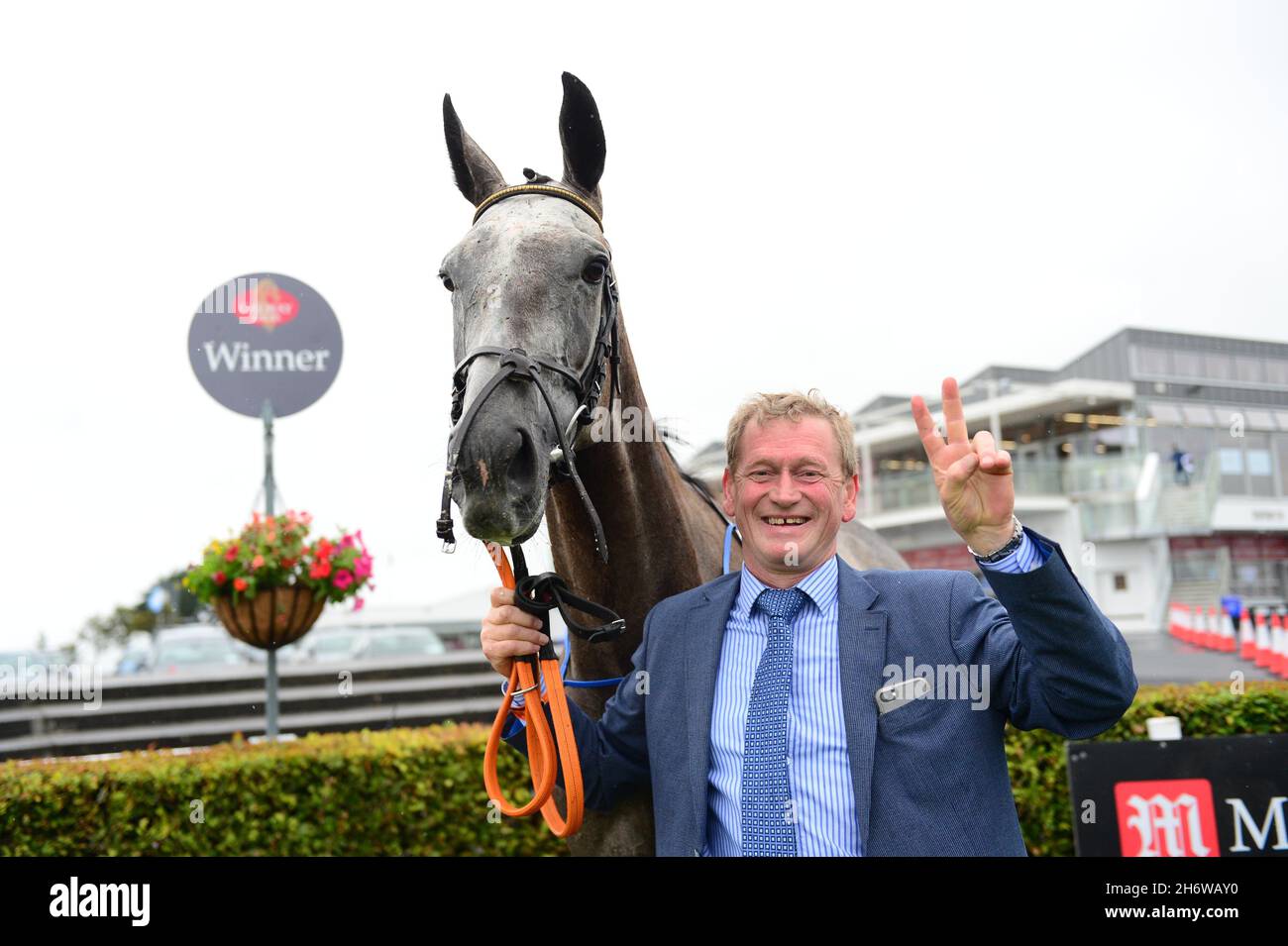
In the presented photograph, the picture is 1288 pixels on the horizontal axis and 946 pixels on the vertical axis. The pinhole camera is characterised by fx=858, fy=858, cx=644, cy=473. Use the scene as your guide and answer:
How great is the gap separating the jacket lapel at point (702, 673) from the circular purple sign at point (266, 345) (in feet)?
9.52

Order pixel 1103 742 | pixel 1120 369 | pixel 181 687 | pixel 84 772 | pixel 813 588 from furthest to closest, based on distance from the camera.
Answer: pixel 1120 369 < pixel 181 687 < pixel 84 772 < pixel 1103 742 < pixel 813 588

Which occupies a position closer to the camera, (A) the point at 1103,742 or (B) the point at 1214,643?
(A) the point at 1103,742

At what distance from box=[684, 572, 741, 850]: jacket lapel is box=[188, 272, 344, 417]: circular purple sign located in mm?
2902

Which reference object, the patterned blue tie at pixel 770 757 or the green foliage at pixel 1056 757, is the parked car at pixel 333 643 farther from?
the patterned blue tie at pixel 770 757

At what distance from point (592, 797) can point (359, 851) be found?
335 centimetres

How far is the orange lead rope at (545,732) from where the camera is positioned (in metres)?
1.80

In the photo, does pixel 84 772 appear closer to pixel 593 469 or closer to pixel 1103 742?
pixel 593 469

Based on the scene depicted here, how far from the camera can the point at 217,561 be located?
16.5ft

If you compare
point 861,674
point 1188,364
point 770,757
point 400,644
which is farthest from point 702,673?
point 1188,364

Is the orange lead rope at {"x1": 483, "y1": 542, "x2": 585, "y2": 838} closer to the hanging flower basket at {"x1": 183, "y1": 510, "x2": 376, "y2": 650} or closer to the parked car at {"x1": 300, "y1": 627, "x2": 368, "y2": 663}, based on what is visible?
the hanging flower basket at {"x1": 183, "y1": 510, "x2": 376, "y2": 650}

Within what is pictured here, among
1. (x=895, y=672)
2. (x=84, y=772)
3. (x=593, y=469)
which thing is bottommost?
(x=84, y=772)

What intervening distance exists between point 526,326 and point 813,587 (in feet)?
2.65

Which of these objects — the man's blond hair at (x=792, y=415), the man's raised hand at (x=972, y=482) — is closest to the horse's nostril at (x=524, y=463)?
the man's blond hair at (x=792, y=415)
